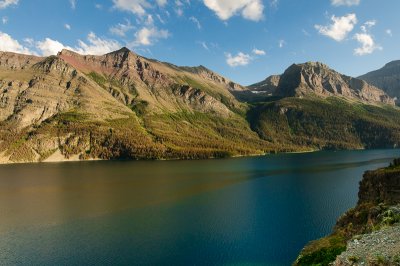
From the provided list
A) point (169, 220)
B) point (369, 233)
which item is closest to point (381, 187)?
point (369, 233)

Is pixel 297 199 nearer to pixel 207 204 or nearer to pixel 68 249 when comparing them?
pixel 207 204

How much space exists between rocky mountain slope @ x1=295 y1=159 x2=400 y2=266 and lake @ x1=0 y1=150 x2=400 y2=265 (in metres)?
13.1

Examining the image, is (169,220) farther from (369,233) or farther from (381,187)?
(369,233)

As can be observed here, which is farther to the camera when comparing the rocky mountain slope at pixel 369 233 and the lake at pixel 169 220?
the lake at pixel 169 220

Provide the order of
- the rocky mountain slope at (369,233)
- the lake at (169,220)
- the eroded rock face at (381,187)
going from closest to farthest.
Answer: the rocky mountain slope at (369,233) → the eroded rock face at (381,187) → the lake at (169,220)

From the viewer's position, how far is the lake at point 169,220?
6700cm

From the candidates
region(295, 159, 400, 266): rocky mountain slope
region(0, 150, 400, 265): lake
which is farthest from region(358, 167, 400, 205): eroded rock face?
region(0, 150, 400, 265): lake

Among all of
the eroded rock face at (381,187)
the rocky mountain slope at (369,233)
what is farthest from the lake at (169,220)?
the eroded rock face at (381,187)

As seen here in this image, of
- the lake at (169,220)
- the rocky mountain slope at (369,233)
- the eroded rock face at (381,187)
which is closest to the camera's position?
the rocky mountain slope at (369,233)

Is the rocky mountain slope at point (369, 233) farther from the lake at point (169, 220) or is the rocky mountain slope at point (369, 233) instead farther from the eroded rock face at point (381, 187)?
the lake at point (169, 220)

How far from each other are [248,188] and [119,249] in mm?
83960

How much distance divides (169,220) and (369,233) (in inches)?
2359

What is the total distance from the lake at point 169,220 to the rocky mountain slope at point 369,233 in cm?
1312

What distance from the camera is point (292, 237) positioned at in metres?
75.2
